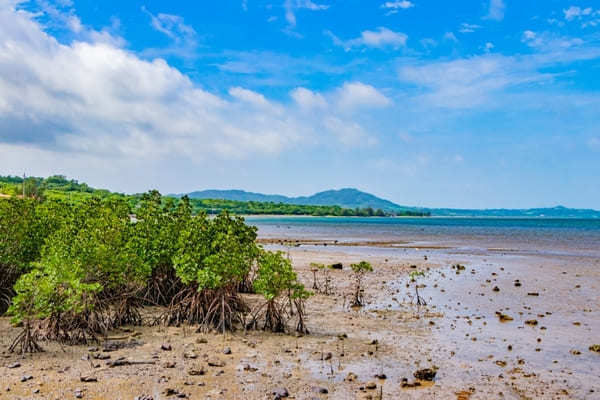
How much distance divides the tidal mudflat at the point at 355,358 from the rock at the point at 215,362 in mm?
25

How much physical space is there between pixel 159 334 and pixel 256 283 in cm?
322

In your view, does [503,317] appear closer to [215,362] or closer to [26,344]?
[215,362]

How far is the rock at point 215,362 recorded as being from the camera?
1135 cm

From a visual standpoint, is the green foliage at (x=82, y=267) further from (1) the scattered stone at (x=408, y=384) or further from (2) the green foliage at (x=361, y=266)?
(2) the green foliage at (x=361, y=266)

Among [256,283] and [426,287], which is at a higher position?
[256,283]

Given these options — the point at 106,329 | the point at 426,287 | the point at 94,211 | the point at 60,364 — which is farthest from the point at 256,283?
the point at 426,287

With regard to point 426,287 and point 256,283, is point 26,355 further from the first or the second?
point 426,287

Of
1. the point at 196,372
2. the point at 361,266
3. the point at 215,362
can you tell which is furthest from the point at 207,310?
the point at 361,266

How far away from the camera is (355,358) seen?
40.0 ft

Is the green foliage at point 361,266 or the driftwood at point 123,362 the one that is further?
the green foliage at point 361,266

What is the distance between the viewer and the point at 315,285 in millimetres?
23141

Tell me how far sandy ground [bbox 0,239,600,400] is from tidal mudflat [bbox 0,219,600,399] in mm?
30

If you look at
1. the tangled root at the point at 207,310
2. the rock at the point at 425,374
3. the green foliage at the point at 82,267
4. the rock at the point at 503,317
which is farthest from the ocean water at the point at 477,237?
the green foliage at the point at 82,267

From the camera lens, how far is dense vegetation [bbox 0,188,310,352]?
41.2 feet
